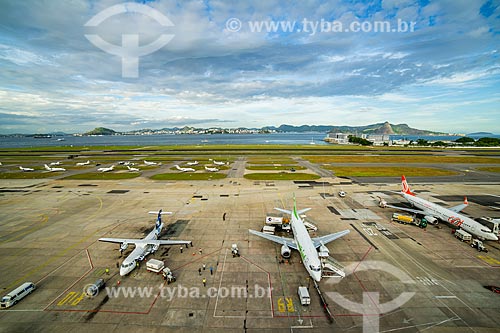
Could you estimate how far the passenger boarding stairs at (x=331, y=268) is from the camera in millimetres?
29761

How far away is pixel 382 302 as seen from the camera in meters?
25.3

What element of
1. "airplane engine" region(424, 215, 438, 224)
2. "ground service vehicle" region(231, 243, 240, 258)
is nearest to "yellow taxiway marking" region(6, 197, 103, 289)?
"ground service vehicle" region(231, 243, 240, 258)

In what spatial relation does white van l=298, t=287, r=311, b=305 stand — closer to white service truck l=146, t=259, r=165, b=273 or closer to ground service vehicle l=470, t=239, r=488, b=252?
white service truck l=146, t=259, r=165, b=273

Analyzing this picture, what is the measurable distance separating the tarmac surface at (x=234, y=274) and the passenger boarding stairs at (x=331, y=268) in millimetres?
854

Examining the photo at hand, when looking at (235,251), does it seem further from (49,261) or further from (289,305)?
(49,261)

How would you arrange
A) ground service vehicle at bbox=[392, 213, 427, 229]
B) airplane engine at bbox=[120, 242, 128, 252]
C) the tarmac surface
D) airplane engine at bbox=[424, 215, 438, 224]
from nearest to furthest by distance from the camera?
the tarmac surface
airplane engine at bbox=[120, 242, 128, 252]
ground service vehicle at bbox=[392, 213, 427, 229]
airplane engine at bbox=[424, 215, 438, 224]

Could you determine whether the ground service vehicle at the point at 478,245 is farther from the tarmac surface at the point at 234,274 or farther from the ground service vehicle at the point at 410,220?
the ground service vehicle at the point at 410,220

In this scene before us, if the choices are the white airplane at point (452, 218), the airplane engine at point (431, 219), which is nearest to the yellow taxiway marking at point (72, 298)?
the white airplane at point (452, 218)

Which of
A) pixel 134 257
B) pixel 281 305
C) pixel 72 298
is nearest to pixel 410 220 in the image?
pixel 281 305

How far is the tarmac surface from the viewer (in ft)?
75.7

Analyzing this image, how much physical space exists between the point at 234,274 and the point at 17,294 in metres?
25.8

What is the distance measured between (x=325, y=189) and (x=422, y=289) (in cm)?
4408

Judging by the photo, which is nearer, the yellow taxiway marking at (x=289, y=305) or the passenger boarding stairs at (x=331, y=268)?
the yellow taxiway marking at (x=289, y=305)

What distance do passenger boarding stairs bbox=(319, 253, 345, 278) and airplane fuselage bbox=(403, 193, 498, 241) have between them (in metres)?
26.8
